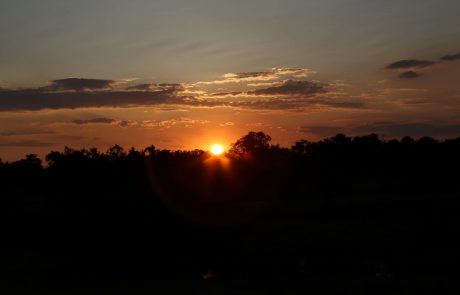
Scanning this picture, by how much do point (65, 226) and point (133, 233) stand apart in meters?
4.23

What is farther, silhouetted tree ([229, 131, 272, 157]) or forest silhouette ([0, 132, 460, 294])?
silhouetted tree ([229, 131, 272, 157])

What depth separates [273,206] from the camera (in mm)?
52938

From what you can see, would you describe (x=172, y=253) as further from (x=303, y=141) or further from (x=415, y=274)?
(x=303, y=141)

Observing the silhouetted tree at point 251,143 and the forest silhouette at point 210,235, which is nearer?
the forest silhouette at point 210,235

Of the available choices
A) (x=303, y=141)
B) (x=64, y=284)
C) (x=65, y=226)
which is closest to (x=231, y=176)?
(x=65, y=226)

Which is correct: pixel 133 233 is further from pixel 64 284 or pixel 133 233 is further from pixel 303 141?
pixel 303 141

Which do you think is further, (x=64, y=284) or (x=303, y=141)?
(x=303, y=141)

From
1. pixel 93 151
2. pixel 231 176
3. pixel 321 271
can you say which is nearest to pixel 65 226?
pixel 321 271

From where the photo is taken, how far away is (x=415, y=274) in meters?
24.7

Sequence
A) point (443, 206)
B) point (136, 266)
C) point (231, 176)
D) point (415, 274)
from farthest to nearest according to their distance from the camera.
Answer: point (231, 176), point (443, 206), point (136, 266), point (415, 274)

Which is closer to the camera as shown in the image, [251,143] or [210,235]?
[210,235]

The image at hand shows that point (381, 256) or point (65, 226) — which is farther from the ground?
point (65, 226)

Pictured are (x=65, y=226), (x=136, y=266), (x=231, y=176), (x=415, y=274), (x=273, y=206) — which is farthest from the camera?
(x=231, y=176)

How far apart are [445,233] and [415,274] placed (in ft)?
35.2
